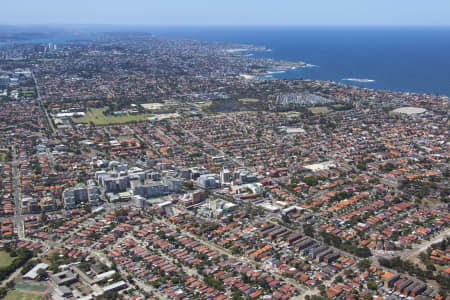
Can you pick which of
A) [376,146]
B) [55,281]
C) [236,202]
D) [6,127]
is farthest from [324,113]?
[55,281]

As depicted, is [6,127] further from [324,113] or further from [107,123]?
[324,113]

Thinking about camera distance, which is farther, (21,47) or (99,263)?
(21,47)

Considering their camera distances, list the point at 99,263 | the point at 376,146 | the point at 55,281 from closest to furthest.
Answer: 1. the point at 55,281
2. the point at 99,263
3. the point at 376,146

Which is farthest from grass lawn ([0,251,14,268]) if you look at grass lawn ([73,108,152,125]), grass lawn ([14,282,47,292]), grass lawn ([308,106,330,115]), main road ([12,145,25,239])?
grass lawn ([308,106,330,115])

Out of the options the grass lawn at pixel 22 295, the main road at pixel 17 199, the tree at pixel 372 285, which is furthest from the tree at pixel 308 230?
the main road at pixel 17 199

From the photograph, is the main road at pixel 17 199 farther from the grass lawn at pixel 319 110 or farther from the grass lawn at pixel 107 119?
the grass lawn at pixel 319 110

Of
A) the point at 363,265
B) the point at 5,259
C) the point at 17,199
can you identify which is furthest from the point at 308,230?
the point at 17,199

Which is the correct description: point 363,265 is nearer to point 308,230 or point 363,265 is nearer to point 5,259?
point 308,230
